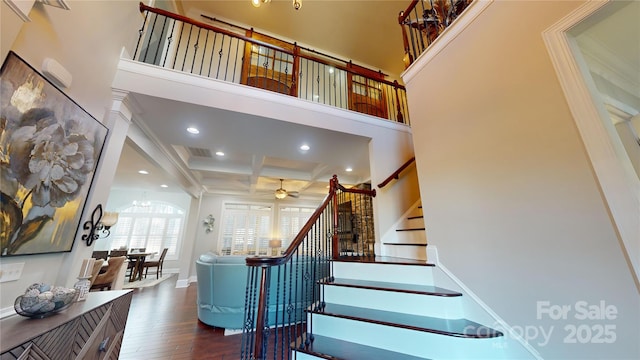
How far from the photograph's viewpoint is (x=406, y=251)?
289 centimetres

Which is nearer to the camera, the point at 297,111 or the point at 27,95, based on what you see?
the point at 27,95

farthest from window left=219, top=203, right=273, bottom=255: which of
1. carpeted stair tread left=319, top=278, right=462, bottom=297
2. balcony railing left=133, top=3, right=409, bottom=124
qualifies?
carpeted stair tread left=319, top=278, right=462, bottom=297

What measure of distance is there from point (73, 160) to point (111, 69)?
3.65 ft

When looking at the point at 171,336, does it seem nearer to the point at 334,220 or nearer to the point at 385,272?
the point at 334,220

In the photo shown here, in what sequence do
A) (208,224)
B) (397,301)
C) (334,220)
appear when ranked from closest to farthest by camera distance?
(397,301) < (334,220) < (208,224)

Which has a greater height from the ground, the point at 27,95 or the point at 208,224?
the point at 27,95

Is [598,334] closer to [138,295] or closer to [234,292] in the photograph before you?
[234,292]

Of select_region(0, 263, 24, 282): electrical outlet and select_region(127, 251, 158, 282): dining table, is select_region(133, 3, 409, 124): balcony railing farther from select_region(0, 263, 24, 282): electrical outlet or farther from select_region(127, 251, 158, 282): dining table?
select_region(127, 251, 158, 282): dining table

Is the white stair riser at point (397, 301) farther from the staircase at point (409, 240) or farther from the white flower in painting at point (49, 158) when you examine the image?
the white flower in painting at point (49, 158)

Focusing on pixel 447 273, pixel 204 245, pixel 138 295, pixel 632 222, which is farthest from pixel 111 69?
pixel 204 245

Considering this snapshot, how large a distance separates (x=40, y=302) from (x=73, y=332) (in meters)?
0.26

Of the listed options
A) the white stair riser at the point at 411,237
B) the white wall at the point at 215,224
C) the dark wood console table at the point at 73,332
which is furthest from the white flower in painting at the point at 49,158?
the white wall at the point at 215,224

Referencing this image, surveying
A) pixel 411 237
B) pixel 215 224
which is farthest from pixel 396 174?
pixel 215 224

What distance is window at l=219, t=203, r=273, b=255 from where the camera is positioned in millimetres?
7355
